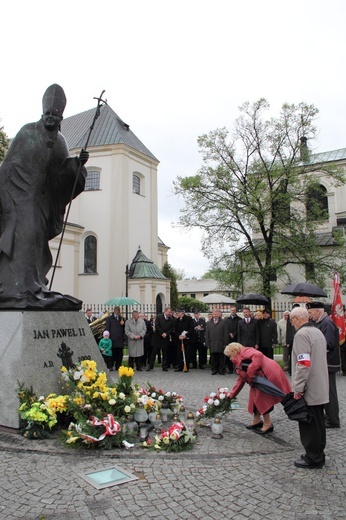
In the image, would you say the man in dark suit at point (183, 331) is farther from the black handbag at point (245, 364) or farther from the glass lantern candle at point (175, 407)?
the black handbag at point (245, 364)

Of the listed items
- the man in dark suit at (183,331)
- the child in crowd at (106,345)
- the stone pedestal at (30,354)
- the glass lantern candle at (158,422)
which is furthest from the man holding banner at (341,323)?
the stone pedestal at (30,354)

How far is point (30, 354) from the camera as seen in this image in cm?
549

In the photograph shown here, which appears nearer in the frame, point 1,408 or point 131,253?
point 1,408

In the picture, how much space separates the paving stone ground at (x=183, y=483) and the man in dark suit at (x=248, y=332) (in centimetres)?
588

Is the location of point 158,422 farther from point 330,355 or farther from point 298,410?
point 330,355

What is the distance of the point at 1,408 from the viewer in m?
5.35

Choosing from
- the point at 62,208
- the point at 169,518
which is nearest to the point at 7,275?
the point at 62,208

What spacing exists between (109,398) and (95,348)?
59.3 inches

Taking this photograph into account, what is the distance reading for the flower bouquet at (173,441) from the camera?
4883mm

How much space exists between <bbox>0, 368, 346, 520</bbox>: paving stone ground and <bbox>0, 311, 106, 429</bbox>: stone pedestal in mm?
468

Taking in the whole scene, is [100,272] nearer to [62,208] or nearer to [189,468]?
[62,208]

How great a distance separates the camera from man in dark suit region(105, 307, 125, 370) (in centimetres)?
1241

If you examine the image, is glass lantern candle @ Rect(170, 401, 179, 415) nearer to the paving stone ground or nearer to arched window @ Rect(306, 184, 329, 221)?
the paving stone ground

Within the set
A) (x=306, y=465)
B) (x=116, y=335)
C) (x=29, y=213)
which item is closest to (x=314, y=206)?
(x=116, y=335)
